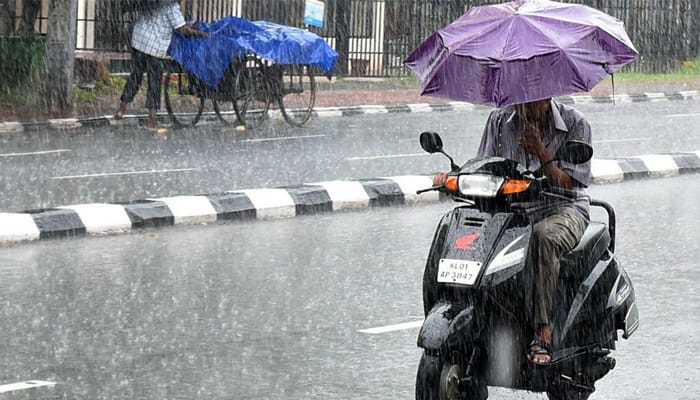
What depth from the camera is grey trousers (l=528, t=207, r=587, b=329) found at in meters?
5.96

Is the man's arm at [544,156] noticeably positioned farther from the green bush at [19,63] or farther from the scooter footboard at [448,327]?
the green bush at [19,63]

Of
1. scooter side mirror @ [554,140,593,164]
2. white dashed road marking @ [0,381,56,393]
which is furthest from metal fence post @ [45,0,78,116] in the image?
scooter side mirror @ [554,140,593,164]

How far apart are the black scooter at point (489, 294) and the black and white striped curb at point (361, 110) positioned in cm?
735

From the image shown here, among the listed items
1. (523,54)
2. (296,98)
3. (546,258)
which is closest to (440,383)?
(546,258)

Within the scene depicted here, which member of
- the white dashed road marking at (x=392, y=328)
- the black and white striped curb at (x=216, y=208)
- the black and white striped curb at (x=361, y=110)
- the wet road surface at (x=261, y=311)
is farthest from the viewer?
the black and white striped curb at (x=361, y=110)

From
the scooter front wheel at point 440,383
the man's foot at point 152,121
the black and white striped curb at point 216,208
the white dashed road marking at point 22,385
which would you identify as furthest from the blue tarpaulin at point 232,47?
the scooter front wheel at point 440,383

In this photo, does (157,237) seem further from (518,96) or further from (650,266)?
(518,96)

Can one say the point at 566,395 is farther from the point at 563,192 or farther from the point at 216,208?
the point at 216,208

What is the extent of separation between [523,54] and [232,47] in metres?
13.2

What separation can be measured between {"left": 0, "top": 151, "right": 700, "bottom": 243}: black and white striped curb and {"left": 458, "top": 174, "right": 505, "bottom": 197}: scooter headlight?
18.7ft

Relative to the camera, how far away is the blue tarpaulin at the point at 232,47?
62.0 feet

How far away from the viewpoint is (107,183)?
14.0m

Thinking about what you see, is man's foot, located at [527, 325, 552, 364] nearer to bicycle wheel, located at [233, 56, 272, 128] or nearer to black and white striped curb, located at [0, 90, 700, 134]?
black and white striped curb, located at [0, 90, 700, 134]

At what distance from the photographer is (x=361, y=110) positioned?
909 inches
